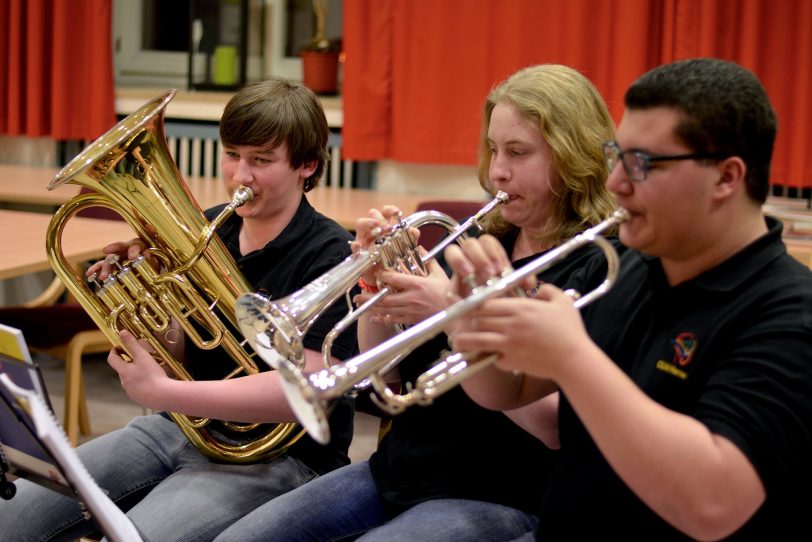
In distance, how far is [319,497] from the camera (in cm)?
177

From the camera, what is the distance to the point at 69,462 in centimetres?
129

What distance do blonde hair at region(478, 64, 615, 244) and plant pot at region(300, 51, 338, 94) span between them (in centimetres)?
316

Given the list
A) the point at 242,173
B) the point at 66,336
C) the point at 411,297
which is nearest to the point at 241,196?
the point at 242,173

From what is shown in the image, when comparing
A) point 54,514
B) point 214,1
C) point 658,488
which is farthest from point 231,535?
point 214,1

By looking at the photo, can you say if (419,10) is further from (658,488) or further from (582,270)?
(658,488)

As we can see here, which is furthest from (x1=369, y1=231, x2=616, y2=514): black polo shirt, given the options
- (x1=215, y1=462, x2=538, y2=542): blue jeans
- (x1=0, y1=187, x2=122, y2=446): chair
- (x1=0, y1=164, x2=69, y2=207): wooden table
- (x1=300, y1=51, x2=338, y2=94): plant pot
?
(x1=300, y1=51, x2=338, y2=94): plant pot

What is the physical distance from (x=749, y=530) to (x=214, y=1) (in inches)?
177

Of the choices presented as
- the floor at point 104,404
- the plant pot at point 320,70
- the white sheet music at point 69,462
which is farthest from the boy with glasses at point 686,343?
the plant pot at point 320,70

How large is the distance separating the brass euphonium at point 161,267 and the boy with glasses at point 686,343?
0.73 meters

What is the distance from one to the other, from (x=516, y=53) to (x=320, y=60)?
1.00 meters

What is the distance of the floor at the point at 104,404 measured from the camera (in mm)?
3748

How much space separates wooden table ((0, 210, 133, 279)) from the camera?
2.77 meters

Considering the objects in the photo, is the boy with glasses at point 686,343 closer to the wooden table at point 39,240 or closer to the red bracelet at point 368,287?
the red bracelet at point 368,287

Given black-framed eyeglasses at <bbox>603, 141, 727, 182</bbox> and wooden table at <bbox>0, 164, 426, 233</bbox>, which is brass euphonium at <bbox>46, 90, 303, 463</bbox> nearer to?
black-framed eyeglasses at <bbox>603, 141, 727, 182</bbox>
